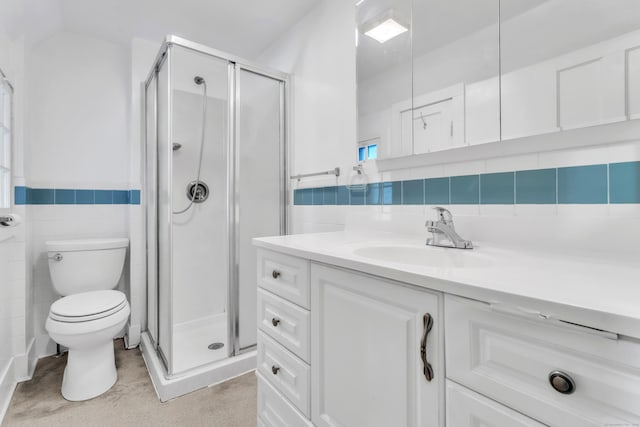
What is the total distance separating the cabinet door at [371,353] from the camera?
62 centimetres

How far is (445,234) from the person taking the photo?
40.7 inches

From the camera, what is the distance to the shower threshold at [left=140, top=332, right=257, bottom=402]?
4.97ft

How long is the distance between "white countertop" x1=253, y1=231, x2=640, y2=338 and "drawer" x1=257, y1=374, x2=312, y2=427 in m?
0.54

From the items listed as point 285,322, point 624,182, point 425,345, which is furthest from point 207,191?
point 624,182

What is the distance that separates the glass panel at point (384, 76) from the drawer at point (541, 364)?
0.87 meters

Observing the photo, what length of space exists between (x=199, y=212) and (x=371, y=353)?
1.78m

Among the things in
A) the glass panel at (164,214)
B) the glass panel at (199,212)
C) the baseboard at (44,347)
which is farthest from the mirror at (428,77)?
the baseboard at (44,347)

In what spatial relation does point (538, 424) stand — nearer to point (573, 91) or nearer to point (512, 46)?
point (573, 91)

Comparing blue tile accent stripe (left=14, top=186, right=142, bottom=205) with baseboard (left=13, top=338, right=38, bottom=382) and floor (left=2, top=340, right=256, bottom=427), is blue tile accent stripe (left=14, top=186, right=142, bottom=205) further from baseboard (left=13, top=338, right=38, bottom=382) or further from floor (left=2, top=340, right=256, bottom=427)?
floor (left=2, top=340, right=256, bottom=427)

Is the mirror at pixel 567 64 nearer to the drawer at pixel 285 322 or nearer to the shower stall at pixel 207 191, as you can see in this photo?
the drawer at pixel 285 322

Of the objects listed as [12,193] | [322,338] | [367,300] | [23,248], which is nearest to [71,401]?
[23,248]

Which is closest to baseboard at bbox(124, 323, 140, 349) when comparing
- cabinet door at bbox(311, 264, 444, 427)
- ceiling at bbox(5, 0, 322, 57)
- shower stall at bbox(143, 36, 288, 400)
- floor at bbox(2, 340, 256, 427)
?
shower stall at bbox(143, 36, 288, 400)

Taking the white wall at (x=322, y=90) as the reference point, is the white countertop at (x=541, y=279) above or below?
below

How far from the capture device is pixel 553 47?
883mm
